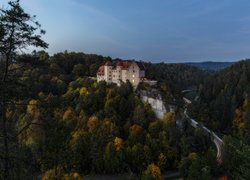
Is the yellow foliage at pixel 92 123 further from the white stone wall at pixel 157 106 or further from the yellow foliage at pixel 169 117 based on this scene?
the white stone wall at pixel 157 106

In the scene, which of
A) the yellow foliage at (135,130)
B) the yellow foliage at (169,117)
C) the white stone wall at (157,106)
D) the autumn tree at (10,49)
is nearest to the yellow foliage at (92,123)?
the yellow foliage at (135,130)

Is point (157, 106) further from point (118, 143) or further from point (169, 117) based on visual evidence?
point (118, 143)

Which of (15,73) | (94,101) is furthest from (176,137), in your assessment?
(15,73)

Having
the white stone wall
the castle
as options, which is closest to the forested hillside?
the white stone wall

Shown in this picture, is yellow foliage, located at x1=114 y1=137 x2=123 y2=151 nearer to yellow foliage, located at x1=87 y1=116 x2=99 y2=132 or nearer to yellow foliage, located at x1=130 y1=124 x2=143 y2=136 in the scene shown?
yellow foliage, located at x1=130 y1=124 x2=143 y2=136

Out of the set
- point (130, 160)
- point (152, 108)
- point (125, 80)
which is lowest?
point (130, 160)

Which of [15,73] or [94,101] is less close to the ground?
[15,73]

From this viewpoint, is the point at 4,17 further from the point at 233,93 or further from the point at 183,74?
the point at 183,74

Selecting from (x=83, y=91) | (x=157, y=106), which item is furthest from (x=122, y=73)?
(x=157, y=106)
